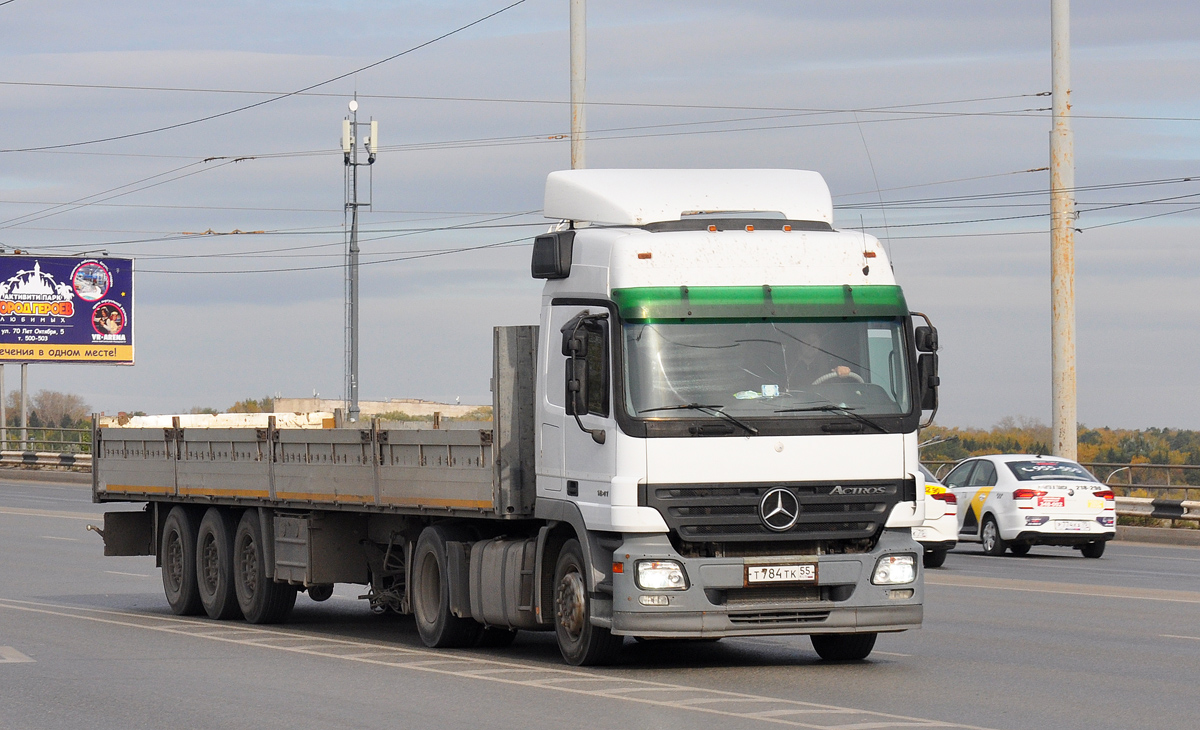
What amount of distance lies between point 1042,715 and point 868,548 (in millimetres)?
2327

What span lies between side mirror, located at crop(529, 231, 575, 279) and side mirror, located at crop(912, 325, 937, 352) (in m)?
2.46

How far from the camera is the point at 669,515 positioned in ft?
38.3

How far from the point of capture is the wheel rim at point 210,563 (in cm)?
1727

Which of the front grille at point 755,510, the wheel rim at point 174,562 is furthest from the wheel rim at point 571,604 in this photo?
the wheel rim at point 174,562

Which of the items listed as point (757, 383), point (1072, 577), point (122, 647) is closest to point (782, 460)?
point (757, 383)

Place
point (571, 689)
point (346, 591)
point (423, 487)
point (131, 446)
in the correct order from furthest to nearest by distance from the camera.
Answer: point (346, 591) < point (131, 446) < point (423, 487) < point (571, 689)

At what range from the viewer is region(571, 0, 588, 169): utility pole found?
30500 millimetres

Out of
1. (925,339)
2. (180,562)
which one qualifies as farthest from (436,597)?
(180,562)

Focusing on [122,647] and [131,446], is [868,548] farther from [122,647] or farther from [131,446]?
[131,446]

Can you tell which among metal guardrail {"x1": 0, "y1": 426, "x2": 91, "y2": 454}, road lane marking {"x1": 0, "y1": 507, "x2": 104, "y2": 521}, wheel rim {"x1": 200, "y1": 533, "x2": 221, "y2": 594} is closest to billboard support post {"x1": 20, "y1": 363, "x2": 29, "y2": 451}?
metal guardrail {"x1": 0, "y1": 426, "x2": 91, "y2": 454}

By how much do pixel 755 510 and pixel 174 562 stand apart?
8374 mm

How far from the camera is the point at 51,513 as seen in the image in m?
36.2

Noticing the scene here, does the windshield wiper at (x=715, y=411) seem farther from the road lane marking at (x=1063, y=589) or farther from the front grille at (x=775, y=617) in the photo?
the road lane marking at (x=1063, y=589)

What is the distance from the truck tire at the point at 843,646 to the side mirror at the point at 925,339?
2081mm
